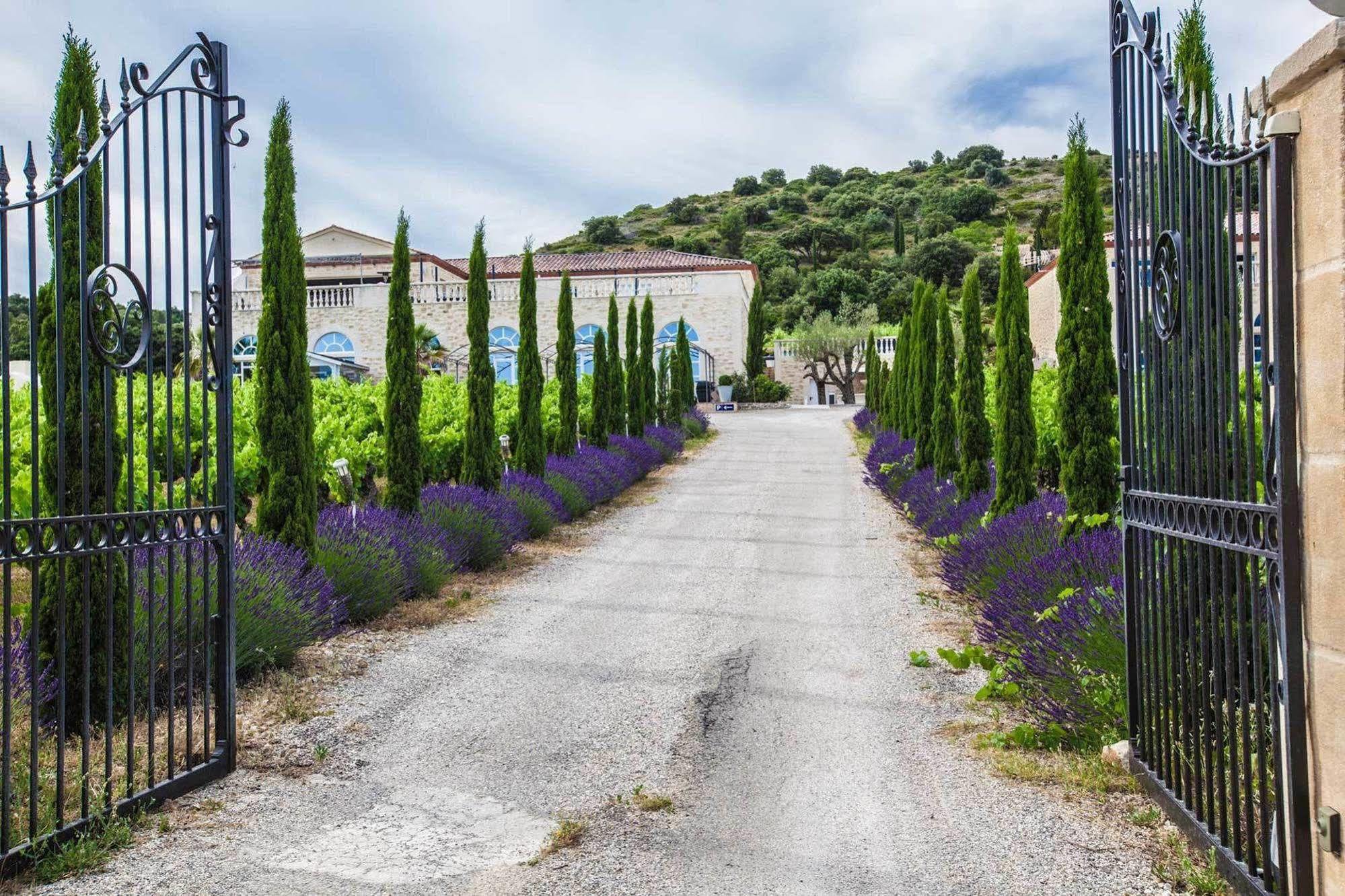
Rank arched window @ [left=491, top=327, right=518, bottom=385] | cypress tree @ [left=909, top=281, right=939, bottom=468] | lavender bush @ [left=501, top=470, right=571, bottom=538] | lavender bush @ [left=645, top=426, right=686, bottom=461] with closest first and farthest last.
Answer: lavender bush @ [left=501, top=470, right=571, bottom=538]
cypress tree @ [left=909, top=281, right=939, bottom=468]
lavender bush @ [left=645, top=426, right=686, bottom=461]
arched window @ [left=491, top=327, right=518, bottom=385]

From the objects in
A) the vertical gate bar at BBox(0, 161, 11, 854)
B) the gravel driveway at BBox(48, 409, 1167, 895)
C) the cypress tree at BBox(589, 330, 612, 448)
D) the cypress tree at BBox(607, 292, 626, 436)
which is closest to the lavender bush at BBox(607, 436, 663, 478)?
the cypress tree at BBox(589, 330, 612, 448)

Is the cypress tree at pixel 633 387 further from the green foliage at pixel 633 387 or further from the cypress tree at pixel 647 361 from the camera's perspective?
the cypress tree at pixel 647 361

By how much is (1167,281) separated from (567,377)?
1360 centimetres

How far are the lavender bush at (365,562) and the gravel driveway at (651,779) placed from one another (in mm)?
593

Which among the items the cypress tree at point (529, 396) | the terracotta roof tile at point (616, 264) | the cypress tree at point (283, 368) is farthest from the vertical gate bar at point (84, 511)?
the terracotta roof tile at point (616, 264)

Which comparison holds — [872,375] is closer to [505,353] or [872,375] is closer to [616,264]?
[505,353]

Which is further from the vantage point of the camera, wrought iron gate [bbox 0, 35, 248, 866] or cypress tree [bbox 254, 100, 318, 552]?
cypress tree [bbox 254, 100, 318, 552]

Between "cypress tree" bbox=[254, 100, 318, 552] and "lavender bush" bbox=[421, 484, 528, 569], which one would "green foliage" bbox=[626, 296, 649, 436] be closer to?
"lavender bush" bbox=[421, 484, 528, 569]

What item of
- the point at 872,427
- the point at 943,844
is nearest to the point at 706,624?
the point at 943,844

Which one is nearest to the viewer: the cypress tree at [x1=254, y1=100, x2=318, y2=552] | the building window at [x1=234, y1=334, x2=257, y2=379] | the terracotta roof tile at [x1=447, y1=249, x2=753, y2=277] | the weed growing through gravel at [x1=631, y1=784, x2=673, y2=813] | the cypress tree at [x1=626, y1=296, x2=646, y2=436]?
the weed growing through gravel at [x1=631, y1=784, x2=673, y2=813]

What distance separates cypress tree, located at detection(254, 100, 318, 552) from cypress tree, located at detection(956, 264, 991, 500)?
6.60 m

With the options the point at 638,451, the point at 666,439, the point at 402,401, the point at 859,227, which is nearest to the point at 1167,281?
the point at 402,401

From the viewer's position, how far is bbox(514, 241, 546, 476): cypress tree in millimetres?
13984

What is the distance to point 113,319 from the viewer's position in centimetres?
405
